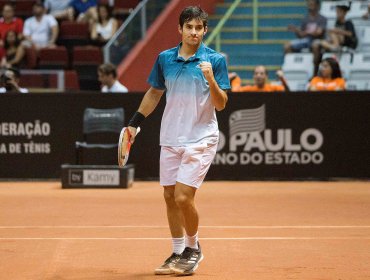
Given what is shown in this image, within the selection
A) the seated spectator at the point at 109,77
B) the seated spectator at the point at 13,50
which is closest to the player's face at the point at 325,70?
the seated spectator at the point at 109,77

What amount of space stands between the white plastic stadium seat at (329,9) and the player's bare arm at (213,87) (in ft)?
46.0

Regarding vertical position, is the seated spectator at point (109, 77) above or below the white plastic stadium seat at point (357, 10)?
below

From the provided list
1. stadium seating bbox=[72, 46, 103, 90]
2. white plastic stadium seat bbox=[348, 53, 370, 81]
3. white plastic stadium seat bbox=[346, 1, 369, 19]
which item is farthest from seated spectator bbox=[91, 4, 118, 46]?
white plastic stadium seat bbox=[348, 53, 370, 81]

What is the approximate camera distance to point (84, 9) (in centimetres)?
2206

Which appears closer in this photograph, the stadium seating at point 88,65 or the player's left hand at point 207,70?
the player's left hand at point 207,70

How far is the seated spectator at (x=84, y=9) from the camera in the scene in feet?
70.4

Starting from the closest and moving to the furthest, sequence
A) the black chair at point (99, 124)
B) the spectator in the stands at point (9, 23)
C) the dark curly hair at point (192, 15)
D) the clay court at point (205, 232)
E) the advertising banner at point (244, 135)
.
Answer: the dark curly hair at point (192, 15) → the clay court at point (205, 232) → the black chair at point (99, 124) → the advertising banner at point (244, 135) → the spectator in the stands at point (9, 23)

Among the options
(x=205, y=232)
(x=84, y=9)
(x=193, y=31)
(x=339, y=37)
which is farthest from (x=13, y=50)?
(x=193, y=31)

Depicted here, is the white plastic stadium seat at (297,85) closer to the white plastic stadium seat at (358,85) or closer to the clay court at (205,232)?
the white plastic stadium seat at (358,85)

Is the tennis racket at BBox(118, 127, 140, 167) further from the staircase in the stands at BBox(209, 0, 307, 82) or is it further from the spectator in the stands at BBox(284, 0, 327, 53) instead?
the staircase in the stands at BBox(209, 0, 307, 82)

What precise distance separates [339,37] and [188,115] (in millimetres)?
12505

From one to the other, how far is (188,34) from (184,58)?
25cm

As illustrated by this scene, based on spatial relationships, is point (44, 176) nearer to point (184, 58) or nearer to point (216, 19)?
point (216, 19)

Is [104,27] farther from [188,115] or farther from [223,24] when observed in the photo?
[188,115]
